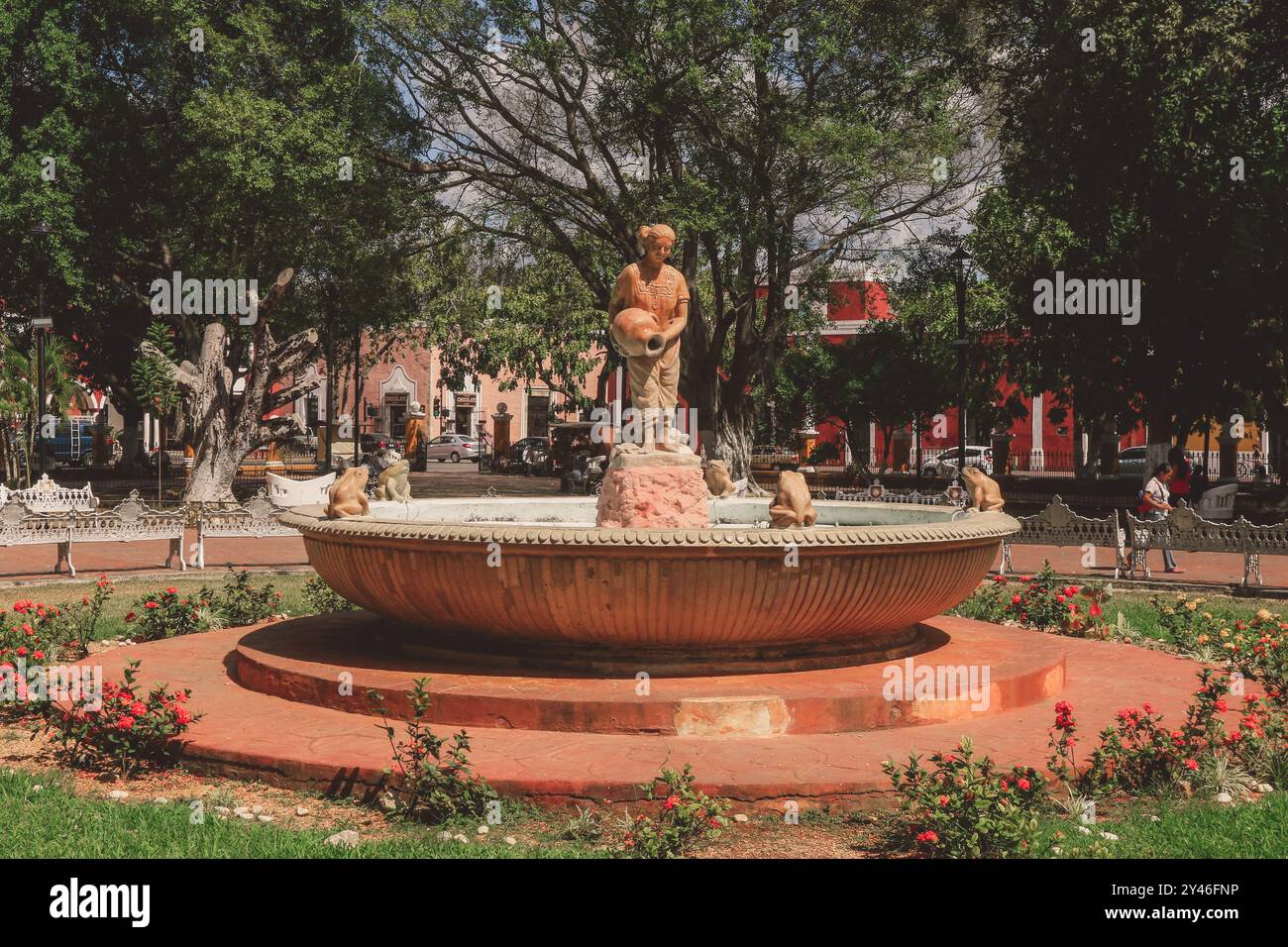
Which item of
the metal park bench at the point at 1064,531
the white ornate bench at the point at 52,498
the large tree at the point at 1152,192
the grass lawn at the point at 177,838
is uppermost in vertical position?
the large tree at the point at 1152,192

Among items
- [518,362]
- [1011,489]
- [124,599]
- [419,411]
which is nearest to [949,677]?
[124,599]

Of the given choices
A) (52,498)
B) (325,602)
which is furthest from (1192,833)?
(52,498)

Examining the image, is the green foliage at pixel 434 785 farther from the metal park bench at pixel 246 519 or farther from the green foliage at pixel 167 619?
the metal park bench at pixel 246 519

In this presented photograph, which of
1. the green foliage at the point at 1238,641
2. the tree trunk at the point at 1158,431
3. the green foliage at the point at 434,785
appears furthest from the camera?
the tree trunk at the point at 1158,431

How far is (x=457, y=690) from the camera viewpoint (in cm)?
661

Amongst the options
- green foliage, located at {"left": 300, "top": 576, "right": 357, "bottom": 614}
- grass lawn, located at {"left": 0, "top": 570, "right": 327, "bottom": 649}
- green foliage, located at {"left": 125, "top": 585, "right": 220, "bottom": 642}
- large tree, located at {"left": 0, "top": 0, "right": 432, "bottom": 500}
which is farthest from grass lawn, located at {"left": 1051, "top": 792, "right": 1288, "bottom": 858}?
large tree, located at {"left": 0, "top": 0, "right": 432, "bottom": 500}

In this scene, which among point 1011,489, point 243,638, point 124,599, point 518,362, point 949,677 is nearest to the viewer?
point 949,677

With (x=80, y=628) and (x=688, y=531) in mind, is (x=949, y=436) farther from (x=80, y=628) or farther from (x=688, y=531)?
(x=688, y=531)

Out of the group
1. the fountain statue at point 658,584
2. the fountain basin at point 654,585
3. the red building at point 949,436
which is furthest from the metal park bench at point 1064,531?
the red building at point 949,436

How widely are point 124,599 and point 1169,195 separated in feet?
64.6

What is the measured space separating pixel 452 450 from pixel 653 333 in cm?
4429

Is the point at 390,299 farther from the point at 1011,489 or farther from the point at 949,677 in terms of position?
the point at 949,677

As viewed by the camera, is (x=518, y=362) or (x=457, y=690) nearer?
(x=457, y=690)

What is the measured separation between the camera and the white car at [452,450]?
52.4 m
